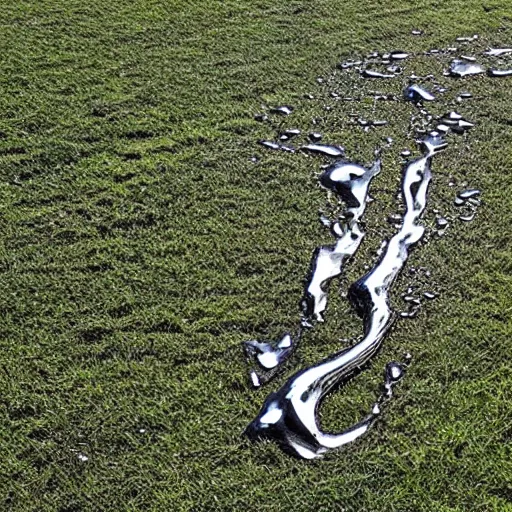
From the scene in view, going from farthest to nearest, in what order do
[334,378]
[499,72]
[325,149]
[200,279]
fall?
[499,72] → [325,149] → [200,279] → [334,378]

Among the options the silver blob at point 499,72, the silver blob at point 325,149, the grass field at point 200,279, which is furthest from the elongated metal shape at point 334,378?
the silver blob at point 499,72

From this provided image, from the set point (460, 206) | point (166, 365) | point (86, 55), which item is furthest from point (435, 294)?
point (86, 55)

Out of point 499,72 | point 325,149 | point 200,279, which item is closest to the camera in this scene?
point 200,279

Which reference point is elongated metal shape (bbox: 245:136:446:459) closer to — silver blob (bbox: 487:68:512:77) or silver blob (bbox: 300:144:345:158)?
silver blob (bbox: 300:144:345:158)

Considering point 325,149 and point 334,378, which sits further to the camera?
point 325,149

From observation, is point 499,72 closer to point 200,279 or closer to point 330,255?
point 330,255

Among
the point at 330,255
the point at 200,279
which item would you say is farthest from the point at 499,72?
the point at 200,279
